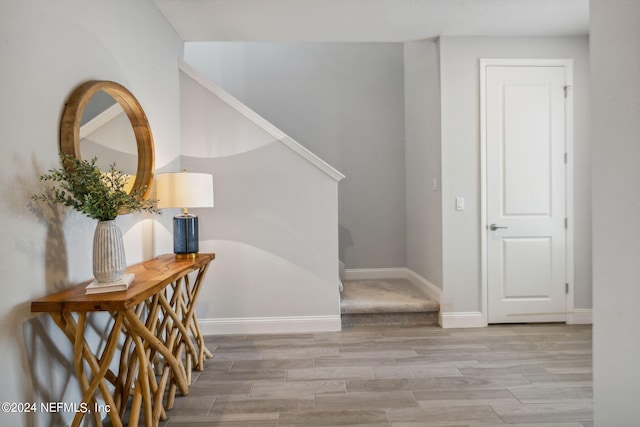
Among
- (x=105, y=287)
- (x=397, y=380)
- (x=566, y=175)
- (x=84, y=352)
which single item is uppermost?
(x=566, y=175)

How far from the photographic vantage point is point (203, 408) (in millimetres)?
2215

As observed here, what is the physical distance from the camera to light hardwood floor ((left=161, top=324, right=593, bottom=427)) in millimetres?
2117

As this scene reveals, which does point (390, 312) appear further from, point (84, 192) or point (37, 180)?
point (37, 180)

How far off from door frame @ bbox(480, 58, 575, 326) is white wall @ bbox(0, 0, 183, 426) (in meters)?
2.99

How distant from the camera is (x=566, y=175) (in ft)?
11.8

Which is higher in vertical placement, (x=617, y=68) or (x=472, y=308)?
(x=617, y=68)

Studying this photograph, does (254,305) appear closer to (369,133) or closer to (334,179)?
(334,179)

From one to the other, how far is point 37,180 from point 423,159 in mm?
3422

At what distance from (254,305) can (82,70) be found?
7.44ft

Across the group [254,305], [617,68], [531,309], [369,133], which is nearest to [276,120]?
[369,133]

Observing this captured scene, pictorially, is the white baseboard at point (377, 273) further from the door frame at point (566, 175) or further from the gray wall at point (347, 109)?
the door frame at point (566, 175)

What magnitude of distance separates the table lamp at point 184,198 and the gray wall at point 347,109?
247 centimetres

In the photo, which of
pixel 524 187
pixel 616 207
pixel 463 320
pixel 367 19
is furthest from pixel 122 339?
pixel 524 187

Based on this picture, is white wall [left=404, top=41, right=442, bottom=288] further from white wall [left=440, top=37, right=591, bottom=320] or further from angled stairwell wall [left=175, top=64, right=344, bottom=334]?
angled stairwell wall [left=175, top=64, right=344, bottom=334]
